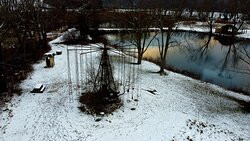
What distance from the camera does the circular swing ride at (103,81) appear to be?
15359mm

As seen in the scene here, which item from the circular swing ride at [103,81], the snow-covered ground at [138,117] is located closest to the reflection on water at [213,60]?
the circular swing ride at [103,81]

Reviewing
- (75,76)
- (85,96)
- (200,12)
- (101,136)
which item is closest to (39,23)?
(75,76)

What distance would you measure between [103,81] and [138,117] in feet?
11.2

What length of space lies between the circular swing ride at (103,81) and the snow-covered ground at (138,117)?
579mm

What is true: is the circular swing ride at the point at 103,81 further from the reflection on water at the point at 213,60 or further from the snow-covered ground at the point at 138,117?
the reflection on water at the point at 213,60

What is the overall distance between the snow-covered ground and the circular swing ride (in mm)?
579

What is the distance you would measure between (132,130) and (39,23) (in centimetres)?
2135

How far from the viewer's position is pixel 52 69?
21797 mm

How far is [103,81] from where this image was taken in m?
16.1

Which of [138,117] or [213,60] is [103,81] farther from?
[213,60]

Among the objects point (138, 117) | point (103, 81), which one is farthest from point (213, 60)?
point (138, 117)

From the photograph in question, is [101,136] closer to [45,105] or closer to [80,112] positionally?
[80,112]

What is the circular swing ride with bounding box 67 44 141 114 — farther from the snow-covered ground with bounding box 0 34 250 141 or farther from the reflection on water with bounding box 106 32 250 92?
the reflection on water with bounding box 106 32 250 92

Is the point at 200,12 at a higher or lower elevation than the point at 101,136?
higher
